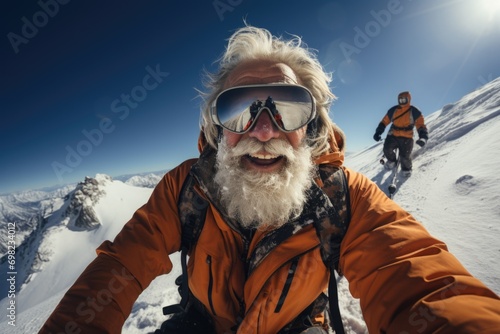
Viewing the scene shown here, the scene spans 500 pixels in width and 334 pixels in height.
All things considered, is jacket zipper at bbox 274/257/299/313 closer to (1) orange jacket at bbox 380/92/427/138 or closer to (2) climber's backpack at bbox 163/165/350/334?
(2) climber's backpack at bbox 163/165/350/334

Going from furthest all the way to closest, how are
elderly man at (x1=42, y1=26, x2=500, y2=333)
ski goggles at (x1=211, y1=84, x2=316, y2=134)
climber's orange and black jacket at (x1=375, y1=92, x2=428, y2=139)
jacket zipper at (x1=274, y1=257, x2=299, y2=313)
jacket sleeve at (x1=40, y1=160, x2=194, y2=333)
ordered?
climber's orange and black jacket at (x1=375, y1=92, x2=428, y2=139) < ski goggles at (x1=211, y1=84, x2=316, y2=134) < jacket zipper at (x1=274, y1=257, x2=299, y2=313) < jacket sleeve at (x1=40, y1=160, x2=194, y2=333) < elderly man at (x1=42, y1=26, x2=500, y2=333)

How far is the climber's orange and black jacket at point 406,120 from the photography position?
23.7 ft

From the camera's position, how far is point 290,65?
7.91 feet

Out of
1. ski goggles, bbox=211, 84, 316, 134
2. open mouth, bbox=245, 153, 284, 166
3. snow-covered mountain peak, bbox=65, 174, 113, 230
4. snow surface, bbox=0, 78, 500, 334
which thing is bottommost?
snow surface, bbox=0, 78, 500, 334

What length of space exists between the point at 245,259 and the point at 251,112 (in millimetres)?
1358

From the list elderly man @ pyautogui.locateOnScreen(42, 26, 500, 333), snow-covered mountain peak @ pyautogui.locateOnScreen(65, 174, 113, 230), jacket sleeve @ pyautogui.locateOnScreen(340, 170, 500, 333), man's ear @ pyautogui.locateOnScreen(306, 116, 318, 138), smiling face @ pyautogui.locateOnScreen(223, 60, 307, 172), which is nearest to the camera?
jacket sleeve @ pyautogui.locateOnScreen(340, 170, 500, 333)

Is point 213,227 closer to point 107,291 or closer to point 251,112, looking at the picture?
point 107,291

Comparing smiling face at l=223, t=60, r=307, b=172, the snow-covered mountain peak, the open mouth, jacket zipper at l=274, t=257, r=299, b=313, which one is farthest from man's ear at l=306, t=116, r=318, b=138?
the snow-covered mountain peak

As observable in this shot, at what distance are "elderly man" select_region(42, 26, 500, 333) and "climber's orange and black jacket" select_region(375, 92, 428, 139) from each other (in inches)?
258

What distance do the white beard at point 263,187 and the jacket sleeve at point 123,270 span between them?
53 cm

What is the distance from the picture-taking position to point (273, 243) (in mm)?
1699

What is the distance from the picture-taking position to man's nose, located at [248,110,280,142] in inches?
77.8

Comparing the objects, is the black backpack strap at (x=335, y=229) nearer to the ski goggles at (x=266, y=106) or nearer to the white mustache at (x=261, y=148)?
the white mustache at (x=261, y=148)

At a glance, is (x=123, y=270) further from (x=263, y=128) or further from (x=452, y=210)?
(x=452, y=210)
